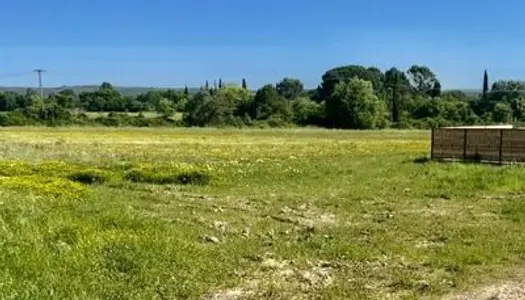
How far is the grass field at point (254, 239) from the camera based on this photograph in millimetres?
9898

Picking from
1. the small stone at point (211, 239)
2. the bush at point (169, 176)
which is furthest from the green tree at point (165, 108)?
the small stone at point (211, 239)

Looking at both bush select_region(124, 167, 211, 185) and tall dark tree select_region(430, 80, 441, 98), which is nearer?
bush select_region(124, 167, 211, 185)

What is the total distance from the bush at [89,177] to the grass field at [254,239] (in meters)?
0.08

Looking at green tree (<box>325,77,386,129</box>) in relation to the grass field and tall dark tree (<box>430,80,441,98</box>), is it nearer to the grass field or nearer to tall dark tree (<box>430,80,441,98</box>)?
tall dark tree (<box>430,80,441,98</box>)

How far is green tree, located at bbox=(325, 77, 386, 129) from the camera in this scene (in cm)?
11725

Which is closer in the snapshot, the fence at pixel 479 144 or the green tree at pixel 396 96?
the fence at pixel 479 144

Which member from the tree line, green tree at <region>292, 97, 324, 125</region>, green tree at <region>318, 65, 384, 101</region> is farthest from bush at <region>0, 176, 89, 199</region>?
green tree at <region>318, 65, 384, 101</region>

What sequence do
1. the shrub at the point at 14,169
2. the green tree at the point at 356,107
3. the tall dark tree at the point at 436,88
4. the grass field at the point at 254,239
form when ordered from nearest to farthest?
the grass field at the point at 254,239 → the shrub at the point at 14,169 → the green tree at the point at 356,107 → the tall dark tree at the point at 436,88

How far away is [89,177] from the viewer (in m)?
25.2

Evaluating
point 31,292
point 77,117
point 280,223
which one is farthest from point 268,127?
point 31,292

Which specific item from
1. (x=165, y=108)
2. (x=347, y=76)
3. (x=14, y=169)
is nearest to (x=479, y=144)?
(x=14, y=169)

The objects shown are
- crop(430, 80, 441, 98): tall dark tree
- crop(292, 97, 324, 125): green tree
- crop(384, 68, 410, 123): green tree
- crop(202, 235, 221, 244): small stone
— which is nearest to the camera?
crop(202, 235, 221, 244): small stone

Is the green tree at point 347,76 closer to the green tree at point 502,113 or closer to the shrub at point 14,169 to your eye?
A: the green tree at point 502,113

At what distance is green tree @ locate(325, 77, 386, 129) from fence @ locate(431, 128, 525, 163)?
268 feet
